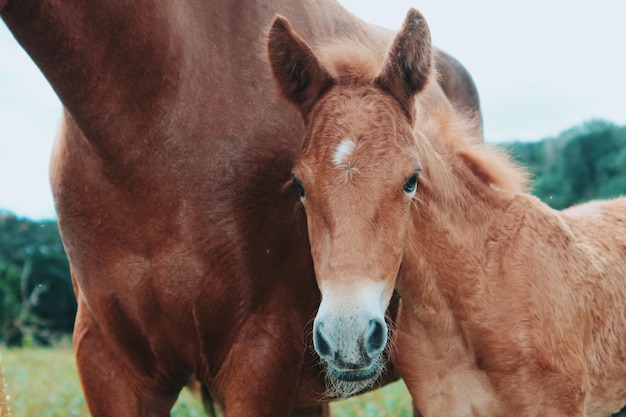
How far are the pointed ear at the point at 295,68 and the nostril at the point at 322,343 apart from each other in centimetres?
112

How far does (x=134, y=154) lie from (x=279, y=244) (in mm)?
759

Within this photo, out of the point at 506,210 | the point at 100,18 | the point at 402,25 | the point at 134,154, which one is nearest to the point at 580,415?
the point at 506,210

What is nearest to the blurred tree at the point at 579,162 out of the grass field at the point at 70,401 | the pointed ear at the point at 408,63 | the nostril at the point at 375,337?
the grass field at the point at 70,401

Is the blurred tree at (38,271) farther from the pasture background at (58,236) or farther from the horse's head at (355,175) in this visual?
the horse's head at (355,175)

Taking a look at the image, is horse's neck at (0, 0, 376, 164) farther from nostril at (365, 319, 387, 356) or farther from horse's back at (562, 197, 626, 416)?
horse's back at (562, 197, 626, 416)

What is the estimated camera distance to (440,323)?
11.4 ft

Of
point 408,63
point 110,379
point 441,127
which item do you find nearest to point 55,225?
point 110,379

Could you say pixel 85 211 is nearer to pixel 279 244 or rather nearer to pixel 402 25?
pixel 279 244

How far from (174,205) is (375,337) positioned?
1.11 m

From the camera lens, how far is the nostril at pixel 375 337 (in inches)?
102

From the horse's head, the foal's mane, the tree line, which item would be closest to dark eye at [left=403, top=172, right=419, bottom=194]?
the horse's head

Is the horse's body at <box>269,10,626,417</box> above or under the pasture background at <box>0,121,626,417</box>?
above

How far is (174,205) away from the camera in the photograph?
319 centimetres

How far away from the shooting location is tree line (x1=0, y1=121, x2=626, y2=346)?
24422 millimetres
